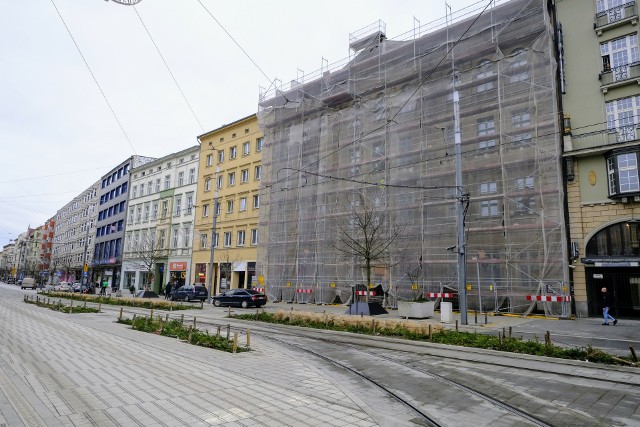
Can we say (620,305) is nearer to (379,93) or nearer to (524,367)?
(524,367)

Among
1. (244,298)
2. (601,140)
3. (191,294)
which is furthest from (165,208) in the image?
(601,140)

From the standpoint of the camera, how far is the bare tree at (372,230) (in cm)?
2356

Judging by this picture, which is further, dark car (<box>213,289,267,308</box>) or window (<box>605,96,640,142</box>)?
dark car (<box>213,289,267,308</box>)

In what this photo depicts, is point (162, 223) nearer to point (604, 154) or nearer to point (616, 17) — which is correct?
point (604, 154)

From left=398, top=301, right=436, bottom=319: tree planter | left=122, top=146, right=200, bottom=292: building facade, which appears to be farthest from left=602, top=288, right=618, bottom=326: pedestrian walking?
left=122, top=146, right=200, bottom=292: building facade

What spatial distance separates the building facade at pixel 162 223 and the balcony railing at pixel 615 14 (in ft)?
120

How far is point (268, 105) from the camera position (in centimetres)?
3478

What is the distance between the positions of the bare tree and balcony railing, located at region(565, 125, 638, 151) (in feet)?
33.1

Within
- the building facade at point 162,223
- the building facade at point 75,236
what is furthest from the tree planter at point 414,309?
the building facade at point 75,236

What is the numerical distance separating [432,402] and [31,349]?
371 inches

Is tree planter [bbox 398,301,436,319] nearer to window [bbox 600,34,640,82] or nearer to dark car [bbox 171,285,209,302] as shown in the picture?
window [bbox 600,34,640,82]

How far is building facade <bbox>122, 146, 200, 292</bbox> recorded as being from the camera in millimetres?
46344

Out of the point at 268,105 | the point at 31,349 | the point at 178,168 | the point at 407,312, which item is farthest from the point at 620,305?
the point at 178,168

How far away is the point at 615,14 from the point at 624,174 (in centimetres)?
871
